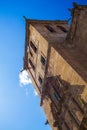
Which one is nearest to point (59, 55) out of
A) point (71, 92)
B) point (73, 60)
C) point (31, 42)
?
point (73, 60)

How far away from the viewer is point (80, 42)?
682 inches

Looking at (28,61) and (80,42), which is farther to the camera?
(28,61)

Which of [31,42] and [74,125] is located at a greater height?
[31,42]

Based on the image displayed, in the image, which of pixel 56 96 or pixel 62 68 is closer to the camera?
pixel 62 68

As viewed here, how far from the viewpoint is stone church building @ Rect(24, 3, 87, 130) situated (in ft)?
46.9

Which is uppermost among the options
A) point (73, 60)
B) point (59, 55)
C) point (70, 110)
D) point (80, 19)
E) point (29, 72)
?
point (29, 72)

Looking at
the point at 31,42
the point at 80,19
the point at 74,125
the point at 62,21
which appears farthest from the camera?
the point at 62,21

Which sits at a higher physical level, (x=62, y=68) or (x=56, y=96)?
(x=62, y=68)

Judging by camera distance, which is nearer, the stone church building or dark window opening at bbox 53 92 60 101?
the stone church building

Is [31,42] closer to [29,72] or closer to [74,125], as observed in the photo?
[29,72]

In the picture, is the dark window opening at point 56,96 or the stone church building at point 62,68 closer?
the stone church building at point 62,68

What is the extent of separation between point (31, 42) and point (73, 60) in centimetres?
878

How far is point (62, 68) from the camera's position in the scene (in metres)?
16.1

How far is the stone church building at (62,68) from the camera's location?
14.3 metres
